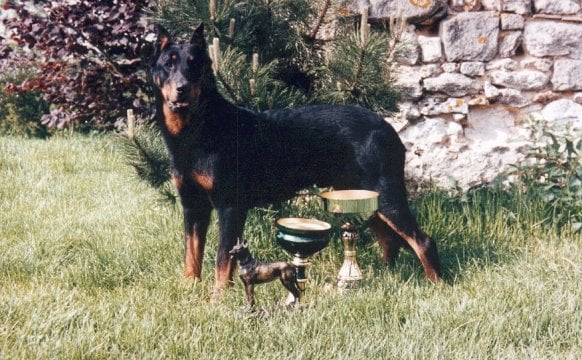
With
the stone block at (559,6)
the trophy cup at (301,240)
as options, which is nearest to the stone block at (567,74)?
the stone block at (559,6)

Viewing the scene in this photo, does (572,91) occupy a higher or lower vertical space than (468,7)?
lower

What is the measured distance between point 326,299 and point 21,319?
1.39 meters

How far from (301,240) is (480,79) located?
2538 mm

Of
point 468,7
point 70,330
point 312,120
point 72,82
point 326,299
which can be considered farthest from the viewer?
point 468,7

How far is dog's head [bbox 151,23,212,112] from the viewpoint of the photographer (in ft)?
10.2

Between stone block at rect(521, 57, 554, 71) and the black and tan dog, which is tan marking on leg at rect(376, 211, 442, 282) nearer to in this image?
the black and tan dog

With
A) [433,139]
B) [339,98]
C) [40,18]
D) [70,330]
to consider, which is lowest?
[70,330]

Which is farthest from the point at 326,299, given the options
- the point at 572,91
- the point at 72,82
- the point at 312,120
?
the point at 572,91

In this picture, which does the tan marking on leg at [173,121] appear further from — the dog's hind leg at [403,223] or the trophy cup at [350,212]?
the dog's hind leg at [403,223]

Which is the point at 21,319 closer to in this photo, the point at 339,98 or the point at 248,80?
the point at 248,80

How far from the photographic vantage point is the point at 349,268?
3.46 m

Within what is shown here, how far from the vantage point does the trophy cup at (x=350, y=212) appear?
3.21 meters

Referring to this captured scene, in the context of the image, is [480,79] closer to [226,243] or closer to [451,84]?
[451,84]

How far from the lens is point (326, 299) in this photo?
10.4 ft
